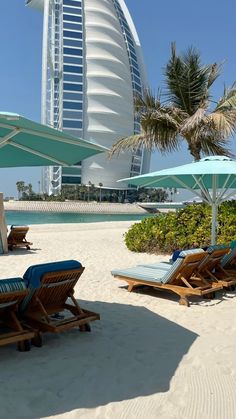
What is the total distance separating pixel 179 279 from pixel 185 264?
0.47 m

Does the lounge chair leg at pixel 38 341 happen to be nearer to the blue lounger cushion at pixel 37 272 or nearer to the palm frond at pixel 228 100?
the blue lounger cushion at pixel 37 272

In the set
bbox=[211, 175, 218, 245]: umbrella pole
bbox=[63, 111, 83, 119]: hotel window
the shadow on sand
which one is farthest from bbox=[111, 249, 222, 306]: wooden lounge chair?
bbox=[63, 111, 83, 119]: hotel window

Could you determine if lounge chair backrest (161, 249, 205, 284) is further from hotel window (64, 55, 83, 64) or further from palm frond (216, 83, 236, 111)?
hotel window (64, 55, 83, 64)

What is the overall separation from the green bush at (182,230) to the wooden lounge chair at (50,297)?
238 inches

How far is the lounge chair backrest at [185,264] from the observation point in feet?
18.0

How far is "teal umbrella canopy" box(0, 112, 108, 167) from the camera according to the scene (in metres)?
3.41

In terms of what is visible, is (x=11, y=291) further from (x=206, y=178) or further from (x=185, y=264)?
(x=206, y=178)

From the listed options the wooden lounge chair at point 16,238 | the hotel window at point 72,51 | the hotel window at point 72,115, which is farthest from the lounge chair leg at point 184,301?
the hotel window at point 72,51

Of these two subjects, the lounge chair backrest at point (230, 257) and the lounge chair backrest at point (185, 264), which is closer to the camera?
the lounge chair backrest at point (185, 264)

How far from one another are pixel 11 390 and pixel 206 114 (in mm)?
10547

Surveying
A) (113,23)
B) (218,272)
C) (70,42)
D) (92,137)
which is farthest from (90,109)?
(218,272)

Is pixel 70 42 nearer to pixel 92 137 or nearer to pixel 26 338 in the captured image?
pixel 92 137

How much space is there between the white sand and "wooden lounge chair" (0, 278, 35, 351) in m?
0.16

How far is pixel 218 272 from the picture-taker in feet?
22.1
